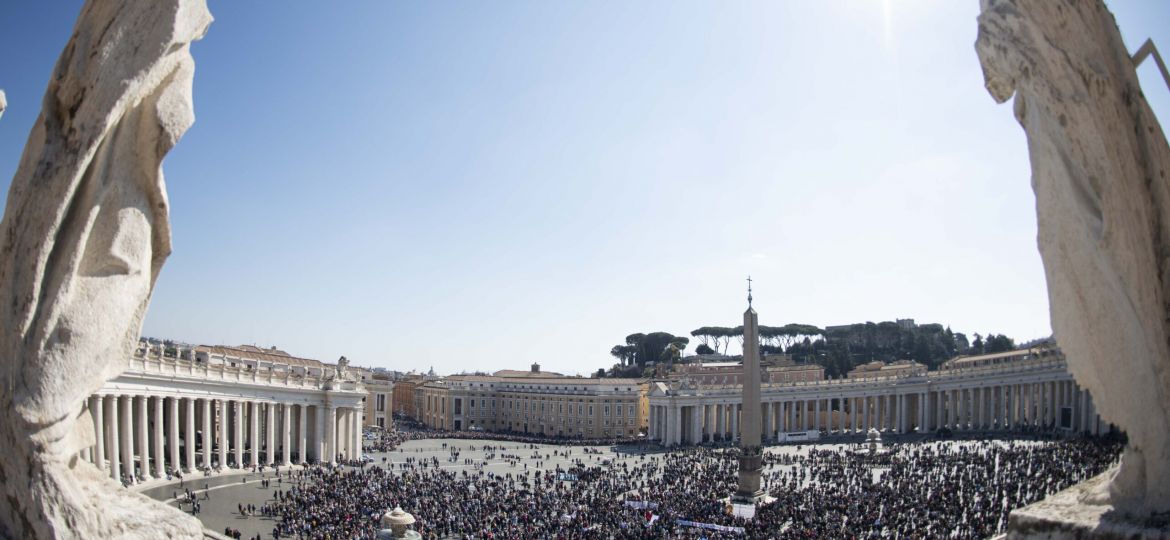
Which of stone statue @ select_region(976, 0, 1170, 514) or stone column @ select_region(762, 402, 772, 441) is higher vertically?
stone statue @ select_region(976, 0, 1170, 514)

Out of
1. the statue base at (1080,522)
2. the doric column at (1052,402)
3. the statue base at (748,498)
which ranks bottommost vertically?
the statue base at (748,498)

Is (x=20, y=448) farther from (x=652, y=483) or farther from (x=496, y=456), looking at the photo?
(x=496, y=456)

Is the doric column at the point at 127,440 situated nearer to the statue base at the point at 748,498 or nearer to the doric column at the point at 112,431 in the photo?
the doric column at the point at 112,431

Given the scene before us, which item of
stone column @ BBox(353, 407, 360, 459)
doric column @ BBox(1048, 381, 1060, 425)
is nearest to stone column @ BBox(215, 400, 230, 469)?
stone column @ BBox(353, 407, 360, 459)

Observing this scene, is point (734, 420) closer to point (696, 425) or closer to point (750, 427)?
point (696, 425)

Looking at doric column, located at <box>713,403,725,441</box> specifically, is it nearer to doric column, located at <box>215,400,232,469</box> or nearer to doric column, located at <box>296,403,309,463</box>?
doric column, located at <box>296,403,309,463</box>

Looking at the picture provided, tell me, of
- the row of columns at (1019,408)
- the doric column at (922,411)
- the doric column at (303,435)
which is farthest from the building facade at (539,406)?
the doric column at (303,435)
